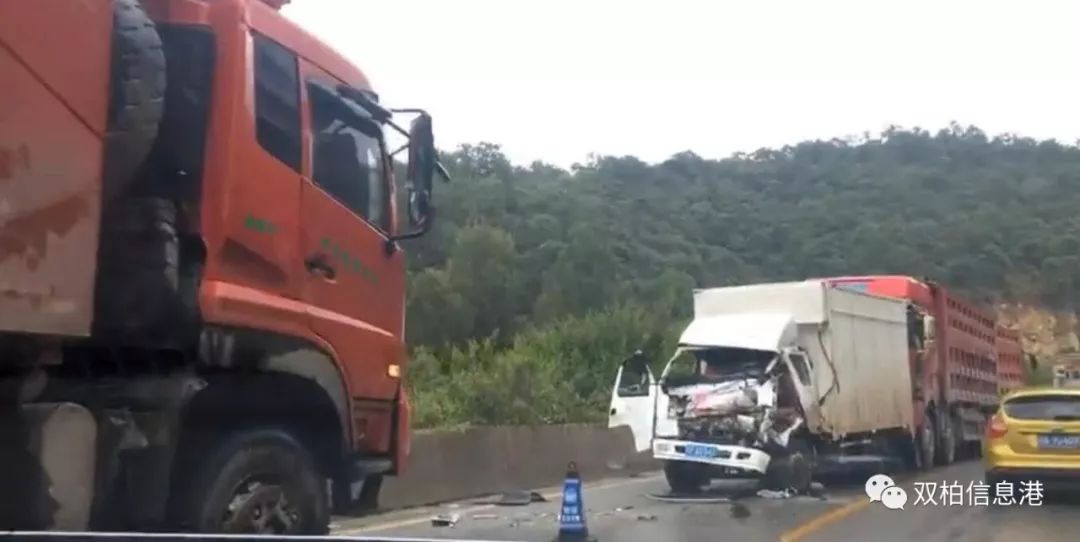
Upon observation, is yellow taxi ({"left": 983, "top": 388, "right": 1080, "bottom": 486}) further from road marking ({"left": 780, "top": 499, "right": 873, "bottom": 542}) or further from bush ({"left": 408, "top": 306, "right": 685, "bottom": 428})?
bush ({"left": 408, "top": 306, "right": 685, "bottom": 428})

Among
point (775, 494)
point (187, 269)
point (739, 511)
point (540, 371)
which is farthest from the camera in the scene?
point (540, 371)

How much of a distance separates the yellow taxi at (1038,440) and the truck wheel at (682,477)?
3204mm

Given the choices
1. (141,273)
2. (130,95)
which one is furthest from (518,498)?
(130,95)

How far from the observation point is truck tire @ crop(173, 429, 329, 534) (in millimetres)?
6574

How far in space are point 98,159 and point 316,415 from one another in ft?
6.01

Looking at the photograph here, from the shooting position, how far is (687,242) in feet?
64.1

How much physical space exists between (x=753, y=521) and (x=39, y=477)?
8.29m

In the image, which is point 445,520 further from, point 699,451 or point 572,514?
point 699,451

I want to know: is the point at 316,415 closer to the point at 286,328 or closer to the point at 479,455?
the point at 286,328

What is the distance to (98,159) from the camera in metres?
6.13

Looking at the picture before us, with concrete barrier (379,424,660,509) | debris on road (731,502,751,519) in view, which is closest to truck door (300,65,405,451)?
concrete barrier (379,424,660,509)

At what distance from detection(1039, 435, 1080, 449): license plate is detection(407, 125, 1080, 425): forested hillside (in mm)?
5448

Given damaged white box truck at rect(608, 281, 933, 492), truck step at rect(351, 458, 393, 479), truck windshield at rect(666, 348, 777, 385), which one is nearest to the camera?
truck step at rect(351, 458, 393, 479)

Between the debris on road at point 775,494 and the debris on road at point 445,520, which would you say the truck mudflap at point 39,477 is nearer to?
the debris on road at point 445,520
